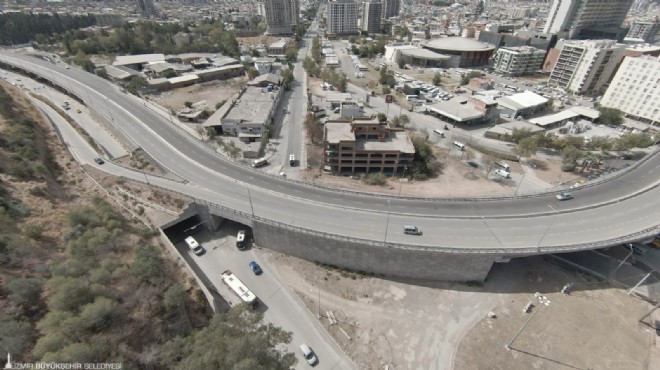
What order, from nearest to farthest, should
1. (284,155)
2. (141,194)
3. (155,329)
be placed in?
(155,329)
(141,194)
(284,155)

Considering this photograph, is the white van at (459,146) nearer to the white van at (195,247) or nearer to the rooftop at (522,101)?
the rooftop at (522,101)

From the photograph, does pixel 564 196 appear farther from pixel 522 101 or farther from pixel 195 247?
pixel 195 247

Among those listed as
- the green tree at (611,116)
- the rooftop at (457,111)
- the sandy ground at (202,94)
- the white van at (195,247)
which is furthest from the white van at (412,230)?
the green tree at (611,116)

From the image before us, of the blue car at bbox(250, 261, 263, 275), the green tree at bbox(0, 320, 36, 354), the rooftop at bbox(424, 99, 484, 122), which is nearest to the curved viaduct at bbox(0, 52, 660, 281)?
the blue car at bbox(250, 261, 263, 275)

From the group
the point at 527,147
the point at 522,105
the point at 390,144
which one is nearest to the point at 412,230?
the point at 390,144

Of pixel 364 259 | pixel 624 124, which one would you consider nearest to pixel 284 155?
pixel 364 259

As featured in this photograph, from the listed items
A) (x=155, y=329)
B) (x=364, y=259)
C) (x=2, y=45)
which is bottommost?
(x=364, y=259)

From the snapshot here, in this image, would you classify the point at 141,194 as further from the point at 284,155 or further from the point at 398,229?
the point at 398,229
